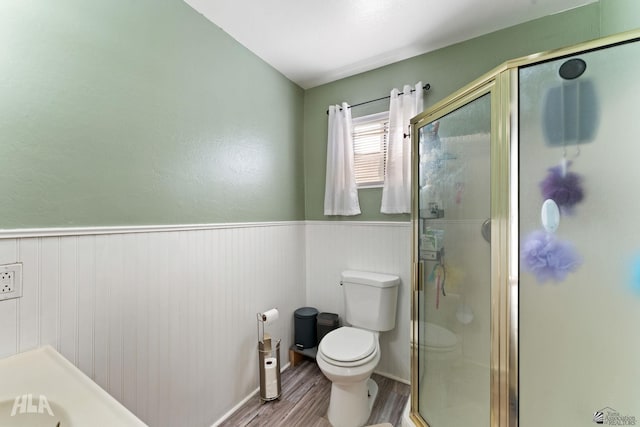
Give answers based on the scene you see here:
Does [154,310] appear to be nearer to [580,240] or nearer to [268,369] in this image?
[268,369]

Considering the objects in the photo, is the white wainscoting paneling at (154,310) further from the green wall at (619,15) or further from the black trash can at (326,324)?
the green wall at (619,15)

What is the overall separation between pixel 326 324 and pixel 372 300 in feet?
1.51

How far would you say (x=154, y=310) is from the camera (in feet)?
4.19

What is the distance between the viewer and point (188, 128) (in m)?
1.44

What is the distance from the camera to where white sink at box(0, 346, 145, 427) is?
57cm

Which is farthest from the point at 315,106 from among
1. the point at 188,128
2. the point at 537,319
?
the point at 537,319

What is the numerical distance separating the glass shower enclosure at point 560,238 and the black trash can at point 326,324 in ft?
3.68

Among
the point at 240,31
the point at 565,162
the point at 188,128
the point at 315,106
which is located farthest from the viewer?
the point at 315,106

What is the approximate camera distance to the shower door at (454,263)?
1.11m

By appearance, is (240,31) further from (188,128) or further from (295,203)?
(295,203)

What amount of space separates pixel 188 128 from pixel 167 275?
811 millimetres

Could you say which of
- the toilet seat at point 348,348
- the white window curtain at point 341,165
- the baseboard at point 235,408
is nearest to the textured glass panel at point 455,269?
the toilet seat at point 348,348

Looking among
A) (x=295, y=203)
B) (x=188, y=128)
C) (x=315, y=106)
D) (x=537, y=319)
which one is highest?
(x=315, y=106)

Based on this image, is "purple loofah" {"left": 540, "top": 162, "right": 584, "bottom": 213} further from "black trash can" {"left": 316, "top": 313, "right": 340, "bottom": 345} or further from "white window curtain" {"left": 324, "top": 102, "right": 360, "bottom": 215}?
"black trash can" {"left": 316, "top": 313, "right": 340, "bottom": 345}
